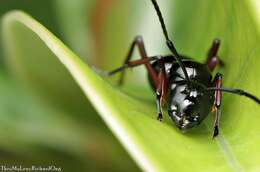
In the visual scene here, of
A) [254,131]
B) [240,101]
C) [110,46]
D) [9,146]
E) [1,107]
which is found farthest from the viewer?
[110,46]

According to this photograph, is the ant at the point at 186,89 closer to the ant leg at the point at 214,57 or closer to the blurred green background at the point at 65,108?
the ant leg at the point at 214,57

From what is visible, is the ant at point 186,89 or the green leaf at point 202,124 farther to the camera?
the ant at point 186,89

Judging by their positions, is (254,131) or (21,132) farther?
(21,132)

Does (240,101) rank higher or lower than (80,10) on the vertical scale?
lower

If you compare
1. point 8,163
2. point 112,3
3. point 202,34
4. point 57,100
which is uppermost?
point 112,3

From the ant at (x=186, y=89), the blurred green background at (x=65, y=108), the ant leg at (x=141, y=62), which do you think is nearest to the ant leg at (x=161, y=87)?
the ant at (x=186, y=89)

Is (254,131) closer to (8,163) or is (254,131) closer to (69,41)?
(8,163)

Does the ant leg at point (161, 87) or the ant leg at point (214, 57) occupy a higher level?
the ant leg at point (214, 57)

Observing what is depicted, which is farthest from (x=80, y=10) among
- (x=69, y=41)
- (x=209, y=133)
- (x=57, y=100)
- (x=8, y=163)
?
(x=209, y=133)
